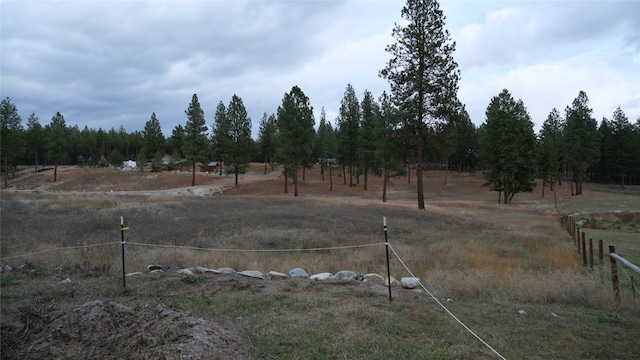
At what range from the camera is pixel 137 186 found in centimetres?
6488

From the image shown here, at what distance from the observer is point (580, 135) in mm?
57875

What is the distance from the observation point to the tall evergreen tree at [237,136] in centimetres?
5969

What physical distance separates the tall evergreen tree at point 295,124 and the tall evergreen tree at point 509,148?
74.0ft

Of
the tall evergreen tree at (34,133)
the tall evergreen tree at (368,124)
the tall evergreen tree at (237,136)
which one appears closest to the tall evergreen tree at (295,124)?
the tall evergreen tree at (368,124)

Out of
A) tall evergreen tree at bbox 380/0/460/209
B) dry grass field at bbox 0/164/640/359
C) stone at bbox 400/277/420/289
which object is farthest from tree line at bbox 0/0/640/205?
stone at bbox 400/277/420/289

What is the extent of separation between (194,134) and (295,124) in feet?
80.4

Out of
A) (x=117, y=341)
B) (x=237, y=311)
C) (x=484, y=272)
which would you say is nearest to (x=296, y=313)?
(x=237, y=311)

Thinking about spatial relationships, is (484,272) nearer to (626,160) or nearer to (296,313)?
(296,313)

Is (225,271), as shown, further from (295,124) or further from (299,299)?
(295,124)

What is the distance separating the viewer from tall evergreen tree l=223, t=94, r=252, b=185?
196 ft

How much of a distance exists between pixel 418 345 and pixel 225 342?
2.70 meters

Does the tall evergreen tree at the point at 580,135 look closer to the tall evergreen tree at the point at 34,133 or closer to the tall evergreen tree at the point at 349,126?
the tall evergreen tree at the point at 349,126

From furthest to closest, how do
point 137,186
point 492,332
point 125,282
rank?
point 137,186
point 125,282
point 492,332

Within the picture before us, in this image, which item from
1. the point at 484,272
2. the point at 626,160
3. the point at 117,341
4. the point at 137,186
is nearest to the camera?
the point at 117,341
